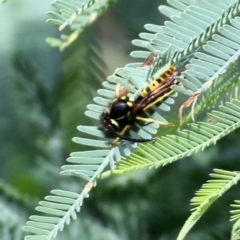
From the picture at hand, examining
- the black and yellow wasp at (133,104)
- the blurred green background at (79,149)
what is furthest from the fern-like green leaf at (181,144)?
the blurred green background at (79,149)

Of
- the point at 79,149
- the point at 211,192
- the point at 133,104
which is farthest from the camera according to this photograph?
the point at 79,149

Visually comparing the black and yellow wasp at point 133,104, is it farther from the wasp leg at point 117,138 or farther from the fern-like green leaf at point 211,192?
the fern-like green leaf at point 211,192

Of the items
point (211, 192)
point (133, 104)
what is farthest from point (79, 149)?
point (211, 192)

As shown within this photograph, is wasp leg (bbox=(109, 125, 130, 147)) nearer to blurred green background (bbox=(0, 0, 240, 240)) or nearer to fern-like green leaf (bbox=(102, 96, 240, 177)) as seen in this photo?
fern-like green leaf (bbox=(102, 96, 240, 177))

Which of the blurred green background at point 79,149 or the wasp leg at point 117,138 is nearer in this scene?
the wasp leg at point 117,138

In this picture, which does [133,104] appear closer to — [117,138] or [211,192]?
[117,138]
